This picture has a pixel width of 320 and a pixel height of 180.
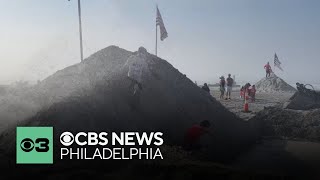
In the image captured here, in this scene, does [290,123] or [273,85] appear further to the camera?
[273,85]

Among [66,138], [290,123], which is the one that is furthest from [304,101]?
[66,138]

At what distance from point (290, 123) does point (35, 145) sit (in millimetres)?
13573

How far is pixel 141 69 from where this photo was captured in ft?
52.1

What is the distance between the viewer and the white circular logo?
1205cm

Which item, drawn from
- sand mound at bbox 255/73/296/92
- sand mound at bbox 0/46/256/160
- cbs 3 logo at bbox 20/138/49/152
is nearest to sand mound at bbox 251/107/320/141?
sand mound at bbox 0/46/256/160

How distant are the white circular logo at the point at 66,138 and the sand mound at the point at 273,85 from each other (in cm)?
3563

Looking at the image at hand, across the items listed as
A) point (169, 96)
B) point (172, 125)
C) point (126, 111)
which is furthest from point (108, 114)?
point (169, 96)

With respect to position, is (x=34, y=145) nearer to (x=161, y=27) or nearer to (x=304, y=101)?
(x=161, y=27)

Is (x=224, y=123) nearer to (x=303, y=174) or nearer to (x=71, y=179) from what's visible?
(x=303, y=174)

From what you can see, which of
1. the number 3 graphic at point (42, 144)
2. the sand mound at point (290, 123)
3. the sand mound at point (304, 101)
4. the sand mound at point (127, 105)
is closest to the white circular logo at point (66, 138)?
the sand mound at point (127, 105)

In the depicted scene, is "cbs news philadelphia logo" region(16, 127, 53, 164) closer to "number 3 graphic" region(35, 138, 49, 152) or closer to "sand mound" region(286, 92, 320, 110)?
"number 3 graphic" region(35, 138, 49, 152)

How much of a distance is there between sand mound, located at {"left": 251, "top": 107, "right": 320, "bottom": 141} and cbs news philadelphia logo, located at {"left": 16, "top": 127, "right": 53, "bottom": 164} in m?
11.6

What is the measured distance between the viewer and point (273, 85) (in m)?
45.8

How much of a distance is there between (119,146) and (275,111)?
1206 centimetres
